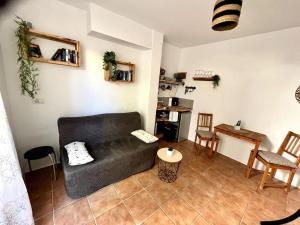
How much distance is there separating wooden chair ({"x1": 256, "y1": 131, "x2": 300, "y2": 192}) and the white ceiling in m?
1.79

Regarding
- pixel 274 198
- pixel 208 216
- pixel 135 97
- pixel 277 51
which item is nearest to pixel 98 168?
pixel 208 216

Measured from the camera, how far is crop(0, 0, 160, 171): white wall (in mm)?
1741

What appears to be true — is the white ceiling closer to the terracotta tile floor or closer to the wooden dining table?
the wooden dining table

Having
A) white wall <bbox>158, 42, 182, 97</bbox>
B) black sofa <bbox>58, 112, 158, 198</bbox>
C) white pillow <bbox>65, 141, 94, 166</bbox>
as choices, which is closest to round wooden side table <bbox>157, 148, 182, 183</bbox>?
black sofa <bbox>58, 112, 158, 198</bbox>

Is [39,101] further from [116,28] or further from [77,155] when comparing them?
[116,28]

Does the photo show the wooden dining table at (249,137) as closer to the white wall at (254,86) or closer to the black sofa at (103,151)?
the white wall at (254,86)

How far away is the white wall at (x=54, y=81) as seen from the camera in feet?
5.71

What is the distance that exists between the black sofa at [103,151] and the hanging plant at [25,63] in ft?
1.93

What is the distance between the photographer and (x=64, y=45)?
204 centimetres

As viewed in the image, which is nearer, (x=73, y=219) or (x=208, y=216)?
(x=73, y=219)

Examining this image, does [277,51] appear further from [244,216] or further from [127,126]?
[127,126]

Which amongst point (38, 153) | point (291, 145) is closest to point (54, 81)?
point (38, 153)

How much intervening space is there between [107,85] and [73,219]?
82.1 inches

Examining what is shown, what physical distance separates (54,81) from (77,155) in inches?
48.7
